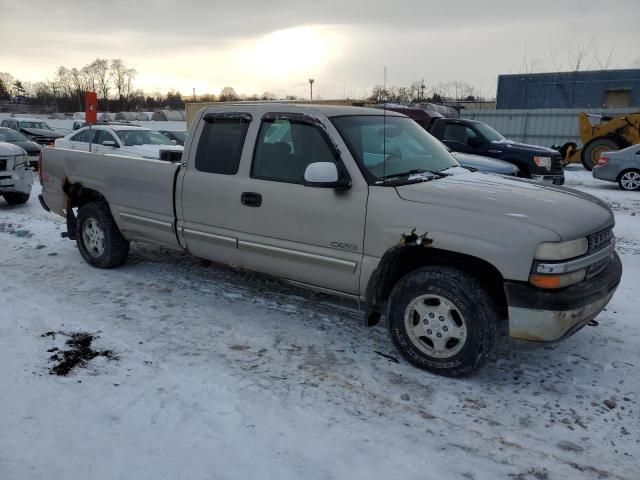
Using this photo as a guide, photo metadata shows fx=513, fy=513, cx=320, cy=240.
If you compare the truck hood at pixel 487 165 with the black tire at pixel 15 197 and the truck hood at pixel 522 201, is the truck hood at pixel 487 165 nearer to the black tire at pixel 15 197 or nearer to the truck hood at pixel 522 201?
the truck hood at pixel 522 201

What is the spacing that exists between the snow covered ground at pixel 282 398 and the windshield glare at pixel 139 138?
8.47m

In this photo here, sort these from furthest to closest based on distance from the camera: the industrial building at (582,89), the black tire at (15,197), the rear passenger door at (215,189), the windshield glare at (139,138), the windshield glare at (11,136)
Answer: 1. the industrial building at (582,89)
2. the windshield glare at (11,136)
3. the windshield glare at (139,138)
4. the black tire at (15,197)
5. the rear passenger door at (215,189)

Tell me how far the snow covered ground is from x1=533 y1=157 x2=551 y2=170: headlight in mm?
6910

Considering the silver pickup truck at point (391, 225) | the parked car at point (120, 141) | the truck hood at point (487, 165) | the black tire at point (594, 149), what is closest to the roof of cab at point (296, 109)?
the silver pickup truck at point (391, 225)

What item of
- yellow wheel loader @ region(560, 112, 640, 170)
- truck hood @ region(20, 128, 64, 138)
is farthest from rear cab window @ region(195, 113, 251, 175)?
truck hood @ region(20, 128, 64, 138)

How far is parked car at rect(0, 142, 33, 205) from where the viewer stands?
30.6 feet

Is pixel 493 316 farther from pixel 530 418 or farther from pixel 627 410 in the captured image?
pixel 627 410

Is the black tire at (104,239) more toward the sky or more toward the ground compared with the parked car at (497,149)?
more toward the ground

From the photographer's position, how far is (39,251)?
6.67m

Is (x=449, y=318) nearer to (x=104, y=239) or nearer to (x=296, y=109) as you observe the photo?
(x=296, y=109)

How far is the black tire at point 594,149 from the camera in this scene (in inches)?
677

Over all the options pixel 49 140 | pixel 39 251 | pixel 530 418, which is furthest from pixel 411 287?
pixel 49 140

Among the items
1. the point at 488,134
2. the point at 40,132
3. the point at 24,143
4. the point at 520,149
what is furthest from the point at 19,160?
the point at 40,132

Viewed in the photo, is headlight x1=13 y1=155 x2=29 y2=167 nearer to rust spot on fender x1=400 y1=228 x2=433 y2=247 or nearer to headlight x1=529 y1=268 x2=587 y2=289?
rust spot on fender x1=400 y1=228 x2=433 y2=247
